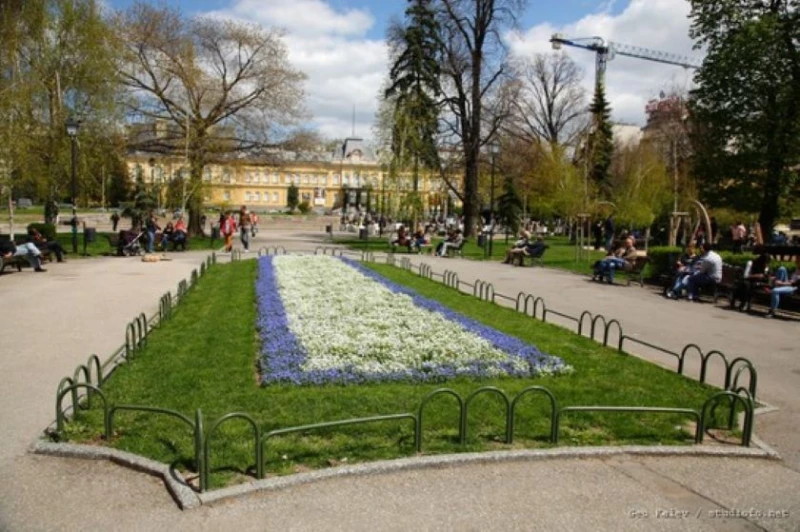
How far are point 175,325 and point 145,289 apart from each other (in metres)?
5.60

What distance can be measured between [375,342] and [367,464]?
13.3ft

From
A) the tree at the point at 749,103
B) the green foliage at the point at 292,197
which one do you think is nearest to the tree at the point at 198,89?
the tree at the point at 749,103

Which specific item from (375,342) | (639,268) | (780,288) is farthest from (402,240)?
(375,342)

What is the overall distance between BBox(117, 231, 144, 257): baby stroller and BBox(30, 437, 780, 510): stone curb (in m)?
21.4

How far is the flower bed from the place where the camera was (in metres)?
8.24

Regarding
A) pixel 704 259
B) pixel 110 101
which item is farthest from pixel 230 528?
pixel 110 101

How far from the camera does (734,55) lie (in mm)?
24766

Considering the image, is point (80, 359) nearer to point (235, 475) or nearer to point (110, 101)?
point (235, 475)

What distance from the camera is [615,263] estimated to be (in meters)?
20.3

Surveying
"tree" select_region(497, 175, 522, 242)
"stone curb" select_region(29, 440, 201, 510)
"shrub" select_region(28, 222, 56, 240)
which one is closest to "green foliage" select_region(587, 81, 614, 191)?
"tree" select_region(497, 175, 522, 242)

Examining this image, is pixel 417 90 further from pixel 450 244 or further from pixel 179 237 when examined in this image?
pixel 179 237

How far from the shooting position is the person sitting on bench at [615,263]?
800 inches

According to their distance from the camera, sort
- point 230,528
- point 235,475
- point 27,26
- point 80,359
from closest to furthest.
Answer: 1. point 230,528
2. point 235,475
3. point 80,359
4. point 27,26

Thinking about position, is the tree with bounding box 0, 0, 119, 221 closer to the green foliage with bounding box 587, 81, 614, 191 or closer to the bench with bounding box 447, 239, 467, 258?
the bench with bounding box 447, 239, 467, 258
